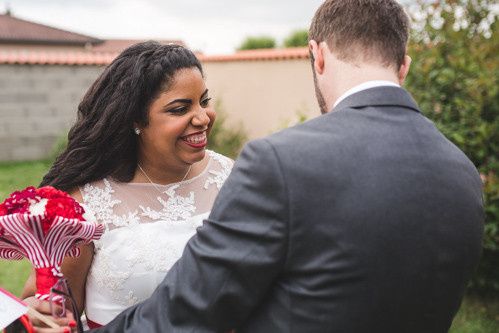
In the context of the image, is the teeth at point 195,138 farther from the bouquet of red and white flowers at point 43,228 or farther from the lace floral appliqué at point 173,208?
the bouquet of red and white flowers at point 43,228

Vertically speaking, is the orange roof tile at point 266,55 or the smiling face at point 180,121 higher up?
the smiling face at point 180,121

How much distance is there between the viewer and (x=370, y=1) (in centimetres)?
156

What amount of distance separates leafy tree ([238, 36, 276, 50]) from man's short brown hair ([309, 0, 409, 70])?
87.2 feet

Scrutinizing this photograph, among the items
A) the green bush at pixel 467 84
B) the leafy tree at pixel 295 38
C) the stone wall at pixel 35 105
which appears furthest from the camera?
the leafy tree at pixel 295 38

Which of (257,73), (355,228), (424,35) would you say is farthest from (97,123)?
(257,73)

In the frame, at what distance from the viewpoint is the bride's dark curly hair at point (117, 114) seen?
2.46m

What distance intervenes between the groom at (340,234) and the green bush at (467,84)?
3.15 metres

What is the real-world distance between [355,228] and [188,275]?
416 mm

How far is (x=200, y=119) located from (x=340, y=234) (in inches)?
48.9

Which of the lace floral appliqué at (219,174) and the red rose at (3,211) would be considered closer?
the red rose at (3,211)

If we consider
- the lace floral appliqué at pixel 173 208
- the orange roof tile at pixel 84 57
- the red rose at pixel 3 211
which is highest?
the red rose at pixel 3 211

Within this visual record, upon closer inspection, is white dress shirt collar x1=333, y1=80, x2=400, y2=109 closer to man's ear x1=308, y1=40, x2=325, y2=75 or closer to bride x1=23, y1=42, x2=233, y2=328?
man's ear x1=308, y1=40, x2=325, y2=75

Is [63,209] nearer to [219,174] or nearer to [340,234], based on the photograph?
[340,234]

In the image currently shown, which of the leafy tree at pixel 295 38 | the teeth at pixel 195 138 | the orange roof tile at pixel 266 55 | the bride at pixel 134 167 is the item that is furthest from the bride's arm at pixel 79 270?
the leafy tree at pixel 295 38
